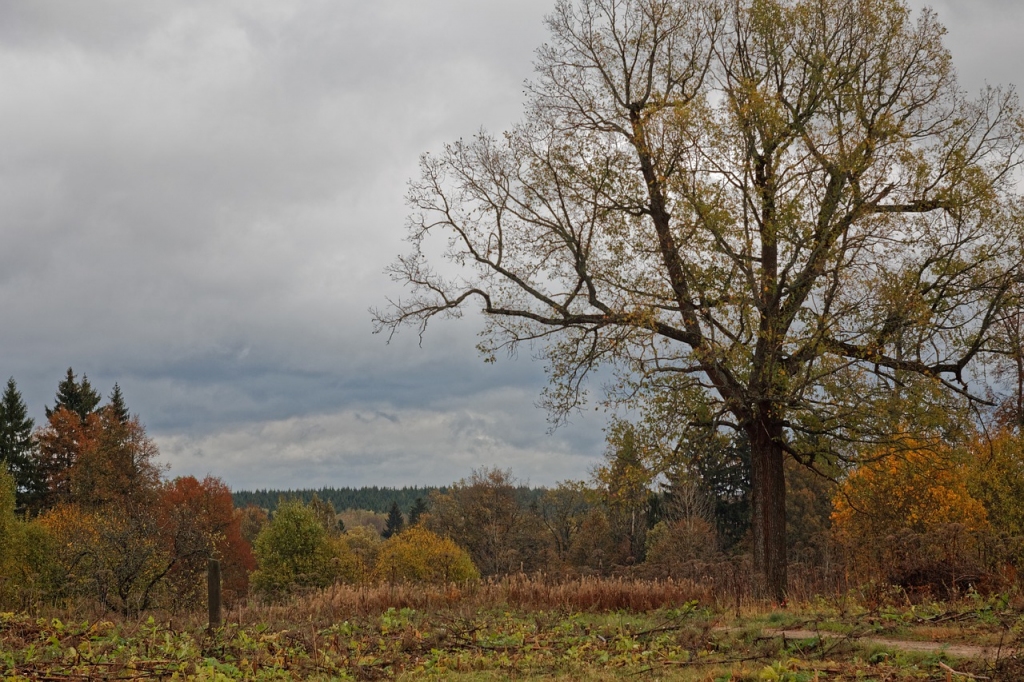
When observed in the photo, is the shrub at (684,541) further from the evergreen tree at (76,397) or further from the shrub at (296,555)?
the evergreen tree at (76,397)

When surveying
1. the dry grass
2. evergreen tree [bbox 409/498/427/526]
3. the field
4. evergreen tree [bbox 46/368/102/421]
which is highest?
evergreen tree [bbox 46/368/102/421]

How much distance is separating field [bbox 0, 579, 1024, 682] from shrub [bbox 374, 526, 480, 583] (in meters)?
34.4

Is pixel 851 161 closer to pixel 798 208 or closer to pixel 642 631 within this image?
pixel 798 208

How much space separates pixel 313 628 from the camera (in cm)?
1132

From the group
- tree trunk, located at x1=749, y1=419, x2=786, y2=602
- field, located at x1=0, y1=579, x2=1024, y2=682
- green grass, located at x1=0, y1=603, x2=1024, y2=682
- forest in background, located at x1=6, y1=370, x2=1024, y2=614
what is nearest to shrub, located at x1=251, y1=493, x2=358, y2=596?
forest in background, located at x1=6, y1=370, x2=1024, y2=614

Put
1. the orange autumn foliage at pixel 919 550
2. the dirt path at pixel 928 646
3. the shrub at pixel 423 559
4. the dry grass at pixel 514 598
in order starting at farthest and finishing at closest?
the shrub at pixel 423 559, the dry grass at pixel 514 598, the orange autumn foliage at pixel 919 550, the dirt path at pixel 928 646

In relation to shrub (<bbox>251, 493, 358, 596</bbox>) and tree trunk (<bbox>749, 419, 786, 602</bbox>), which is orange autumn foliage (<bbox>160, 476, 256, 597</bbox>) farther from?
tree trunk (<bbox>749, 419, 786, 602</bbox>)

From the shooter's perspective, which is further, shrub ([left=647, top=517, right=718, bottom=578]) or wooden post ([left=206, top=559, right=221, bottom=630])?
shrub ([left=647, top=517, right=718, bottom=578])

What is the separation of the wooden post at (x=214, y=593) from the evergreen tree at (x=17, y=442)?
45.6 m

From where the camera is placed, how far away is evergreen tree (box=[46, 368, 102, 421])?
179 ft

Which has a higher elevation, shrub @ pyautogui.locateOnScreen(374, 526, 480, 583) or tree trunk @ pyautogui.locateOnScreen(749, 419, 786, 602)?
tree trunk @ pyautogui.locateOnScreen(749, 419, 786, 602)

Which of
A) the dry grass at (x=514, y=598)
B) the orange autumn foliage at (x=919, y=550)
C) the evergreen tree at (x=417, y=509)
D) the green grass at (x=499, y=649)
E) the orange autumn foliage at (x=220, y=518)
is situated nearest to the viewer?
the green grass at (x=499, y=649)

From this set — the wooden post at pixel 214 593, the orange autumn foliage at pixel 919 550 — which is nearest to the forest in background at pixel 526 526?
the orange autumn foliage at pixel 919 550

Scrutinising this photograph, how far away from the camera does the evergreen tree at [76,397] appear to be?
5444cm
